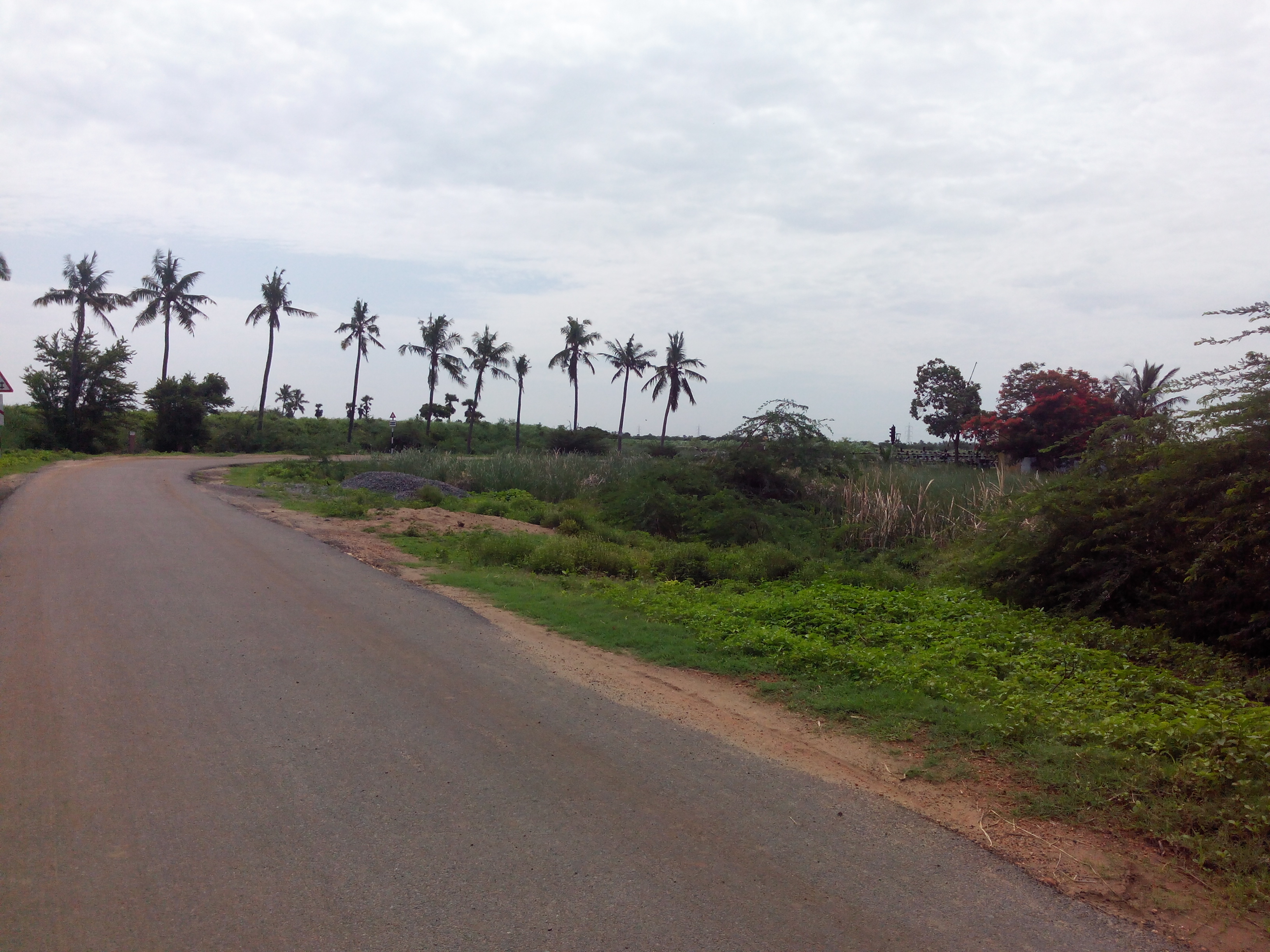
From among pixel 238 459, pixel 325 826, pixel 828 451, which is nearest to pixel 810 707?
pixel 325 826

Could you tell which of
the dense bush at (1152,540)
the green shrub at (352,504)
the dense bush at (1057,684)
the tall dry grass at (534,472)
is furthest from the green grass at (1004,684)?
the tall dry grass at (534,472)

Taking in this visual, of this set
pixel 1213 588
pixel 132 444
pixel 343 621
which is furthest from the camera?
pixel 132 444

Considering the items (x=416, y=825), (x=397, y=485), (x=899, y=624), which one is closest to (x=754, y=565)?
(x=899, y=624)

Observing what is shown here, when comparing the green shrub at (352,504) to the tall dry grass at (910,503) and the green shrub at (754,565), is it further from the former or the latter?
the tall dry grass at (910,503)

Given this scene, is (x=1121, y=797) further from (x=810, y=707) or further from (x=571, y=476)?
(x=571, y=476)

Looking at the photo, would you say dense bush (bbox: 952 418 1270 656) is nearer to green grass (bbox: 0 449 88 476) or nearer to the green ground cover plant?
the green ground cover plant

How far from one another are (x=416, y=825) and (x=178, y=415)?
56.0 meters

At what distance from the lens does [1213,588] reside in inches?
311

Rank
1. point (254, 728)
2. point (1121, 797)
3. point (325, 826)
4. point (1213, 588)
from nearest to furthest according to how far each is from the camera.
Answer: point (325, 826)
point (1121, 797)
point (254, 728)
point (1213, 588)

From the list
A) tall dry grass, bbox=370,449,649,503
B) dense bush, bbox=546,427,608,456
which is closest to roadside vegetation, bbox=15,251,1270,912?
tall dry grass, bbox=370,449,649,503

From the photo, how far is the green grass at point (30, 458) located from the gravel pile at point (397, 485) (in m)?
11.1

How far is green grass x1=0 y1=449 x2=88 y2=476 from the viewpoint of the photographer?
96.2 feet

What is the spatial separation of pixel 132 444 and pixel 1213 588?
181 ft

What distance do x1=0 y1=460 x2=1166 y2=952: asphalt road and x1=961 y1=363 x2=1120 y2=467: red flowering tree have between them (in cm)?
2311
